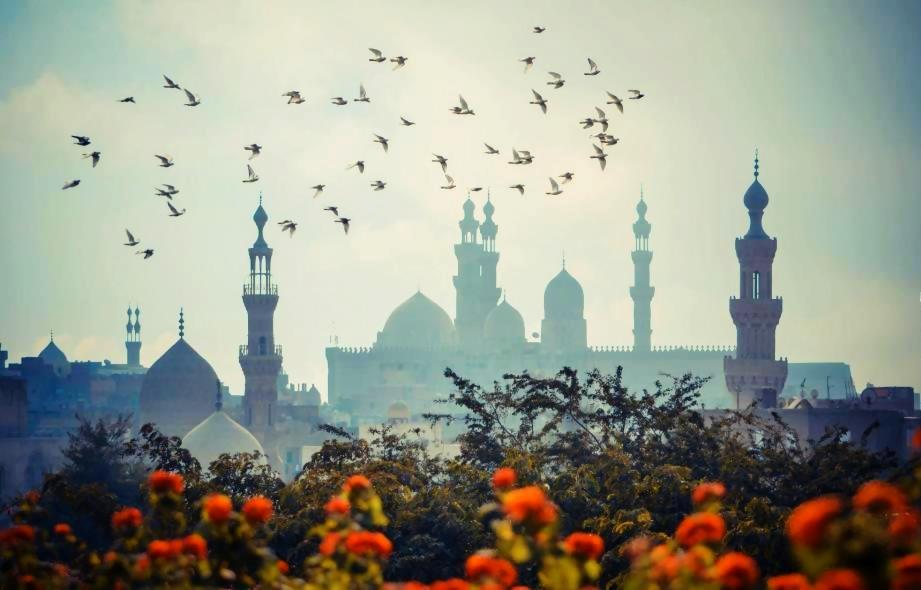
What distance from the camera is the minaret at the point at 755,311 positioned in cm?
5009

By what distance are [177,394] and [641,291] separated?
111 feet

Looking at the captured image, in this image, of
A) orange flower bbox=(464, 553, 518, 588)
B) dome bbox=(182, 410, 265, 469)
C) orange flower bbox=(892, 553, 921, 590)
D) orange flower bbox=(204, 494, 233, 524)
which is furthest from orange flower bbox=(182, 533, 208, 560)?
dome bbox=(182, 410, 265, 469)

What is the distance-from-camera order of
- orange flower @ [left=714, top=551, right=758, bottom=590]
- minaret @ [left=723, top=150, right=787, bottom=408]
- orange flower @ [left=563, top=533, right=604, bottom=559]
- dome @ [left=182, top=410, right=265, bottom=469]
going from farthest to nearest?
minaret @ [left=723, top=150, right=787, bottom=408], dome @ [left=182, top=410, right=265, bottom=469], orange flower @ [left=563, top=533, right=604, bottom=559], orange flower @ [left=714, top=551, right=758, bottom=590]

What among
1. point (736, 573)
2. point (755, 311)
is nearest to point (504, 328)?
point (755, 311)

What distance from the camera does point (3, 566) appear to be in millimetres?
8156

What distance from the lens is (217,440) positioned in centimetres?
4491

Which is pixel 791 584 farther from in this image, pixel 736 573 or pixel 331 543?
pixel 331 543

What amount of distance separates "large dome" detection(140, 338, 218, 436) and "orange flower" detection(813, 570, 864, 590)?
174 ft

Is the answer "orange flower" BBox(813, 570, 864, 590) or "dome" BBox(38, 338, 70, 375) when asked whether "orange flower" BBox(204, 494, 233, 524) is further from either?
"dome" BBox(38, 338, 70, 375)

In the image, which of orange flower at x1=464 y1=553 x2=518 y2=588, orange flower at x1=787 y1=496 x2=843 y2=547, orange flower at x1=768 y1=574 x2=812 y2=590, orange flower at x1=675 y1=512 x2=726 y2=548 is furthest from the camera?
orange flower at x1=464 y1=553 x2=518 y2=588

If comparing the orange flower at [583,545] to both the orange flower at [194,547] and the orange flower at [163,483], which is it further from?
the orange flower at [163,483]

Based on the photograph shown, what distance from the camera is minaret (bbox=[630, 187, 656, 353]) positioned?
85.7 metres

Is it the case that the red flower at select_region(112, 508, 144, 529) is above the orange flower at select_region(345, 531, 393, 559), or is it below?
above

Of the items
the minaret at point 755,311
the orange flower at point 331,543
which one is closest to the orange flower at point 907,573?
the orange flower at point 331,543
